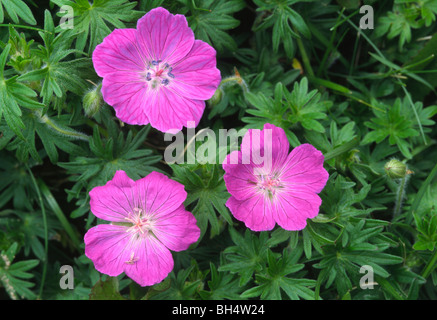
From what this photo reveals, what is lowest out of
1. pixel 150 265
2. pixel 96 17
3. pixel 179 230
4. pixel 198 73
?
pixel 150 265

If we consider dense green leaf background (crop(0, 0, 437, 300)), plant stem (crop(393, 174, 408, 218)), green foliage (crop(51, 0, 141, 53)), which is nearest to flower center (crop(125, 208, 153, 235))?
dense green leaf background (crop(0, 0, 437, 300))

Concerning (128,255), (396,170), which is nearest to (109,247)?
(128,255)

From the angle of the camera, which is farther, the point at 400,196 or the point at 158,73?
the point at 400,196

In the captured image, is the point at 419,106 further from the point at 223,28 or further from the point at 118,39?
the point at 118,39

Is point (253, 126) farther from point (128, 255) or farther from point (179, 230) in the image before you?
point (128, 255)

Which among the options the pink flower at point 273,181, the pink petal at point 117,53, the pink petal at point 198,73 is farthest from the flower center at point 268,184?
the pink petal at point 117,53
